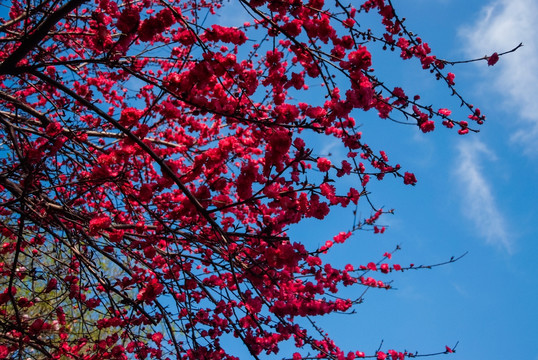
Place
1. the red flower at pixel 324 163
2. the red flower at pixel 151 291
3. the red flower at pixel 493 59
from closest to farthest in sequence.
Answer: the red flower at pixel 151 291, the red flower at pixel 324 163, the red flower at pixel 493 59

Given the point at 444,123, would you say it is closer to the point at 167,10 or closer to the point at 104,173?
the point at 167,10

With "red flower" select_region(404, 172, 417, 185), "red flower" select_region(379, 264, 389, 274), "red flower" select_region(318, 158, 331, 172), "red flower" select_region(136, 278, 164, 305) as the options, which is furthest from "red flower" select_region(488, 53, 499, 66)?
"red flower" select_region(136, 278, 164, 305)

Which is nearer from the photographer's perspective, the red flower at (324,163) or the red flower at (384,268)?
the red flower at (324,163)

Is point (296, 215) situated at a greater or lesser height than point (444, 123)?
lesser

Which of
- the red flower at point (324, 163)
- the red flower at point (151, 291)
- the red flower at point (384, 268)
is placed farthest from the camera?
the red flower at point (384, 268)

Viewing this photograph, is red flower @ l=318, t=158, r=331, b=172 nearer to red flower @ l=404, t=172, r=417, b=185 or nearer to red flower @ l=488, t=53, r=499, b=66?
red flower @ l=404, t=172, r=417, b=185

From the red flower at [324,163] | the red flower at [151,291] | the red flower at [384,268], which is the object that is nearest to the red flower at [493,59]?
the red flower at [324,163]

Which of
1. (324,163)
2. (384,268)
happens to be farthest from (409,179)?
(384,268)

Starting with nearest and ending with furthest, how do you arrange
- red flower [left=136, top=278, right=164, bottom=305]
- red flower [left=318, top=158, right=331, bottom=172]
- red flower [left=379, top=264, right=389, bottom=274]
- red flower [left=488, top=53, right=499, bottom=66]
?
1. red flower [left=136, top=278, right=164, bottom=305]
2. red flower [left=318, top=158, right=331, bottom=172]
3. red flower [left=488, top=53, right=499, bottom=66]
4. red flower [left=379, top=264, right=389, bottom=274]

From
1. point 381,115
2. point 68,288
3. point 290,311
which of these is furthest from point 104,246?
point 381,115

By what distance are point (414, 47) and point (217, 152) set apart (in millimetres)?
2477

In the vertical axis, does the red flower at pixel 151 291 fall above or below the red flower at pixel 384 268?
below

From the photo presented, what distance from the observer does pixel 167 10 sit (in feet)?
11.0

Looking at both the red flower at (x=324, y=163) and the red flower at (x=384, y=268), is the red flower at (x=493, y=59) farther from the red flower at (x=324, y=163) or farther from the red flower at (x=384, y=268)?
the red flower at (x=384, y=268)
